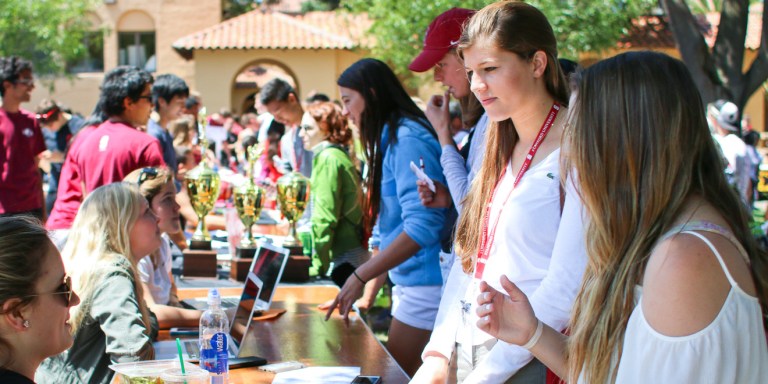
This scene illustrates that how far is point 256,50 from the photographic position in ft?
84.5

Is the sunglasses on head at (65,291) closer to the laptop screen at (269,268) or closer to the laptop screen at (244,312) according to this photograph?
the laptop screen at (244,312)

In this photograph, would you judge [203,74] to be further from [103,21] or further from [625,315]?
[625,315]

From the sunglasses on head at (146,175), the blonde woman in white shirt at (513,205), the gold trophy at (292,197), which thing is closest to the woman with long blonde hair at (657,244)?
the blonde woman in white shirt at (513,205)

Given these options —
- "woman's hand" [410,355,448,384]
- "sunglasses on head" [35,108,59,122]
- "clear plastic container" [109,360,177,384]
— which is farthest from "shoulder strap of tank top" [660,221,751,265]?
"sunglasses on head" [35,108,59,122]

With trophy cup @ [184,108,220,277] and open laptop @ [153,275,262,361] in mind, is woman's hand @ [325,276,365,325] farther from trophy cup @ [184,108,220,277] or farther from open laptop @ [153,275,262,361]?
trophy cup @ [184,108,220,277]

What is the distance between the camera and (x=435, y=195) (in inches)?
122

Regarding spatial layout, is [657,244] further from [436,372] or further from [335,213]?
[335,213]

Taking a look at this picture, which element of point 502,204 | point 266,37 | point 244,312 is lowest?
point 244,312

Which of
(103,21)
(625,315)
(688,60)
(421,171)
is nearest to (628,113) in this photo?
(625,315)

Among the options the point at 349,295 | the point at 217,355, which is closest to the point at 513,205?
the point at 217,355

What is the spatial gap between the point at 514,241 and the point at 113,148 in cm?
296

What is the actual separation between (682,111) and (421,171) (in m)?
1.69

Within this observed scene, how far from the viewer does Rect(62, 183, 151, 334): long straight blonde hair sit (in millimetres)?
2725

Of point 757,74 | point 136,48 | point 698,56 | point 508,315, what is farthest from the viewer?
point 136,48
